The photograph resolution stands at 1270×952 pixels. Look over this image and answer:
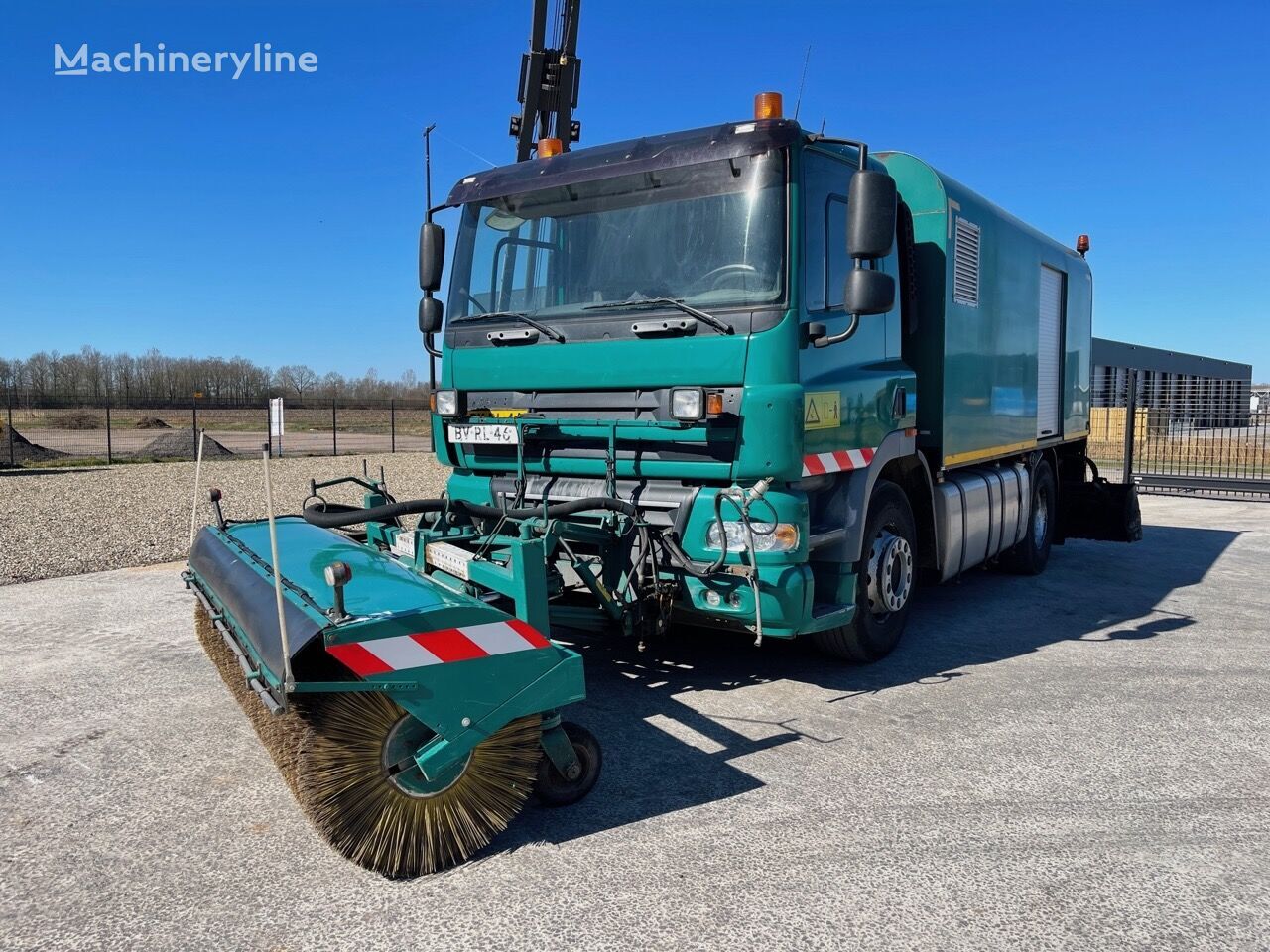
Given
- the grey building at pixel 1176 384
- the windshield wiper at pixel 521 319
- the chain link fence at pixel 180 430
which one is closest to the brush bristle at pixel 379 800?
the windshield wiper at pixel 521 319

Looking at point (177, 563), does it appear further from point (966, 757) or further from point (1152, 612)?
point (1152, 612)

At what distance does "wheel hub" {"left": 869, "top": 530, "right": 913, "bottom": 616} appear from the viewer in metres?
5.28

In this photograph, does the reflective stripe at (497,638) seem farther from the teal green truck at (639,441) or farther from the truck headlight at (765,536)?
the truck headlight at (765,536)

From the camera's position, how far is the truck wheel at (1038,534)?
340 inches

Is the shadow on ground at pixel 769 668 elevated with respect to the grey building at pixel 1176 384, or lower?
lower

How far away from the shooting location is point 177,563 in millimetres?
9008

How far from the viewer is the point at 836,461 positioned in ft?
15.7

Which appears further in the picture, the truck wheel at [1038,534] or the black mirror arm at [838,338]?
the truck wheel at [1038,534]

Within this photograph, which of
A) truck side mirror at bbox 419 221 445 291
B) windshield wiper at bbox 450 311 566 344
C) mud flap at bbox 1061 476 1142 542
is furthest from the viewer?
mud flap at bbox 1061 476 1142 542

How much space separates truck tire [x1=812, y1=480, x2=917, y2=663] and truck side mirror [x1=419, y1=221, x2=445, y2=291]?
9.72 feet

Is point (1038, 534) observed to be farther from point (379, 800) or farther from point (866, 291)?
point (379, 800)

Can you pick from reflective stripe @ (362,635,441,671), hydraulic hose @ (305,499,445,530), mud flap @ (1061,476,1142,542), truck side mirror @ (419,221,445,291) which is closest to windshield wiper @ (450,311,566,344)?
truck side mirror @ (419,221,445,291)

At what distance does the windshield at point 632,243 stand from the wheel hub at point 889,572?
68.6 inches

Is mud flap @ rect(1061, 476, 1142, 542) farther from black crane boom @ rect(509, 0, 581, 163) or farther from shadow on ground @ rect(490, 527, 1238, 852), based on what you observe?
black crane boom @ rect(509, 0, 581, 163)
